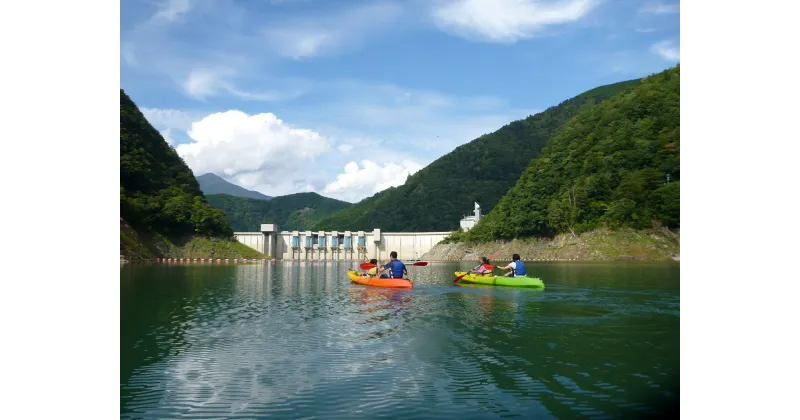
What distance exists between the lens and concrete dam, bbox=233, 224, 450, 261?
137 m

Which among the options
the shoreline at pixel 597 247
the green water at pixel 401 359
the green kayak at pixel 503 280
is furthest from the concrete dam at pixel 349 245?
the green water at pixel 401 359

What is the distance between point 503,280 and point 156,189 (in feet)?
297

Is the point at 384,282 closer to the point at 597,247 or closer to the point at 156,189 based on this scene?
the point at 597,247

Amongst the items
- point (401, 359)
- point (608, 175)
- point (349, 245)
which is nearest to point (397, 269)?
point (401, 359)

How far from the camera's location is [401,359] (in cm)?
1480

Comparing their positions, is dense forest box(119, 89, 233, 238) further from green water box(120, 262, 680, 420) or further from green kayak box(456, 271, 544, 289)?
green water box(120, 262, 680, 420)

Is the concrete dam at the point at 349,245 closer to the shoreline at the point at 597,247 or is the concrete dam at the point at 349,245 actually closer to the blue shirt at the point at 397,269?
the shoreline at the point at 597,247

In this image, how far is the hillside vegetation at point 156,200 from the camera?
312 feet

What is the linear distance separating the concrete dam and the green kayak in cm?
9846
